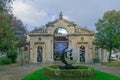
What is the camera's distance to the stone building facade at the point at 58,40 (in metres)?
69.2

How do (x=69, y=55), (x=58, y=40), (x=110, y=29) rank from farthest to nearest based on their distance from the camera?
(x=58, y=40) < (x=110, y=29) < (x=69, y=55)

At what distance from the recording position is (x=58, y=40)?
70250 millimetres

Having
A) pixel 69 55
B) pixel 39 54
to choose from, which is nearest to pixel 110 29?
pixel 39 54

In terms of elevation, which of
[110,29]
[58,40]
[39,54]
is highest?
[110,29]

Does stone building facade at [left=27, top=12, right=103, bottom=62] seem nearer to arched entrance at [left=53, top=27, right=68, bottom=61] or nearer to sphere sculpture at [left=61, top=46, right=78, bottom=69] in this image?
arched entrance at [left=53, top=27, right=68, bottom=61]

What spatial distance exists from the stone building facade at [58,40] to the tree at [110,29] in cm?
1016

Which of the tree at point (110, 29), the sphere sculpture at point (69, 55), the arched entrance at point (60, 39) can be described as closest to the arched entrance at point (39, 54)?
the arched entrance at point (60, 39)

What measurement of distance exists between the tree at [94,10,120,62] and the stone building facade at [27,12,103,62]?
10164 millimetres

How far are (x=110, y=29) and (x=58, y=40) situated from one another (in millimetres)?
16972

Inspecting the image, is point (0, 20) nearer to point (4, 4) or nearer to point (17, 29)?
point (4, 4)

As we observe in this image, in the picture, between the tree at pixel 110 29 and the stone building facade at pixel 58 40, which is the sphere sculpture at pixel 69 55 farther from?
the stone building facade at pixel 58 40

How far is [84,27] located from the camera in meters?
70.9

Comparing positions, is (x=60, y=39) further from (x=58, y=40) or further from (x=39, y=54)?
(x=39, y=54)

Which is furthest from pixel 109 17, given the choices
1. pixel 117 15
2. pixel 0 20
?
pixel 0 20
